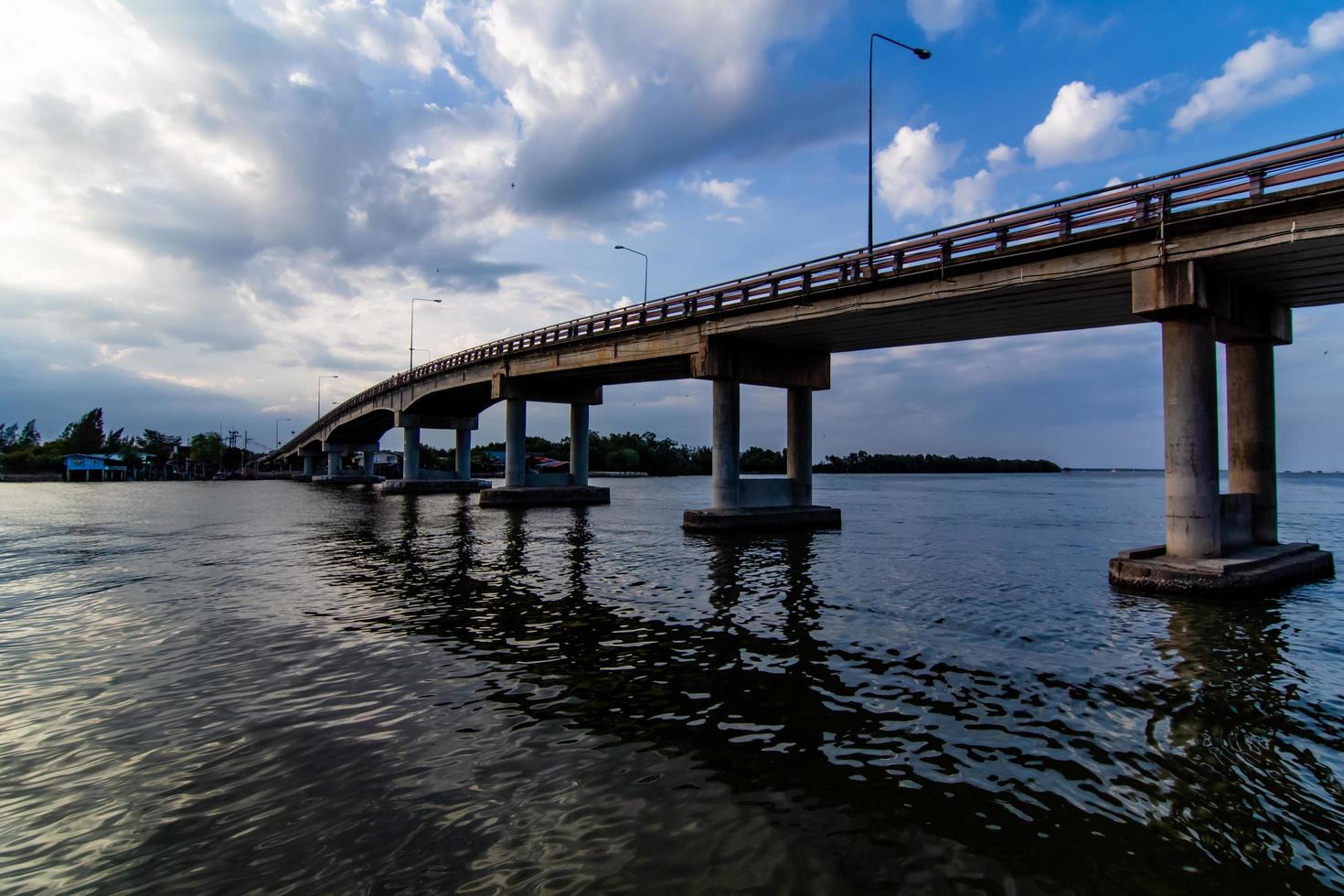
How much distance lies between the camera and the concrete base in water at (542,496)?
52.2m

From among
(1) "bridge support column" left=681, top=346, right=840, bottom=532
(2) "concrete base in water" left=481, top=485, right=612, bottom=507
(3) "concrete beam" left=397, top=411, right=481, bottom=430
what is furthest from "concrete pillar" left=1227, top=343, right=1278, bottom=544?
(3) "concrete beam" left=397, top=411, right=481, bottom=430

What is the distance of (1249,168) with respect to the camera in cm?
1659

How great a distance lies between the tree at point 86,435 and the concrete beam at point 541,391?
558ft

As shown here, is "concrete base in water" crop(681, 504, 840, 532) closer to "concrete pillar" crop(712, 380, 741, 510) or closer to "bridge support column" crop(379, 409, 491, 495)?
"concrete pillar" crop(712, 380, 741, 510)

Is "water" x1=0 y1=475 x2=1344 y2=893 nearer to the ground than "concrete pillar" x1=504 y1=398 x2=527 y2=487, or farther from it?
nearer to the ground

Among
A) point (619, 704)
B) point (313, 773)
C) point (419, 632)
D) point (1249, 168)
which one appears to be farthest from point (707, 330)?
point (313, 773)

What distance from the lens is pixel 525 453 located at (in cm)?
5794

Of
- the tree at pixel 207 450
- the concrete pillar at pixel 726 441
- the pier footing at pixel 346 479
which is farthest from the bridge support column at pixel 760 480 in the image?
the tree at pixel 207 450

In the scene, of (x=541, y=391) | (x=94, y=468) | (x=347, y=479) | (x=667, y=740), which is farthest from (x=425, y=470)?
(x=94, y=468)

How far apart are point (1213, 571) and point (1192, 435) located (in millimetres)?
3711

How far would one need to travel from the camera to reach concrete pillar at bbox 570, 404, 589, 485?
5897 centimetres

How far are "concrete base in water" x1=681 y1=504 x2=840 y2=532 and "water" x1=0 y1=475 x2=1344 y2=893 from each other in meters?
14.9

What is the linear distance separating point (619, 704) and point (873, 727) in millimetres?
3241

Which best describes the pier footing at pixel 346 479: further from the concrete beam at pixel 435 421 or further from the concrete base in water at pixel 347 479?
the concrete beam at pixel 435 421
